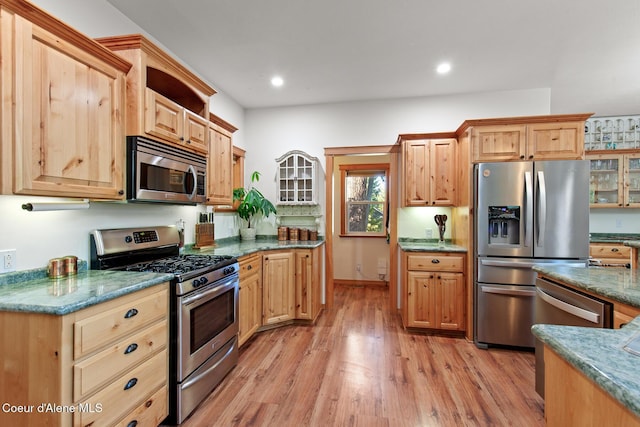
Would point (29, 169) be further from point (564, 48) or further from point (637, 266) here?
point (564, 48)

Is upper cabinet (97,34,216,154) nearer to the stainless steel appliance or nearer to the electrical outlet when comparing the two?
the stainless steel appliance

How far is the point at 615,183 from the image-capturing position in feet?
14.0

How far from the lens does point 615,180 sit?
14.0ft

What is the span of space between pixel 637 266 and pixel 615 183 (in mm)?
3373

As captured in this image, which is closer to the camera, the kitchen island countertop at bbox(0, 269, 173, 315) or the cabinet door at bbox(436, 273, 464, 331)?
the kitchen island countertop at bbox(0, 269, 173, 315)

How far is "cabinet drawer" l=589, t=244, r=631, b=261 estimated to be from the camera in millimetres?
3967

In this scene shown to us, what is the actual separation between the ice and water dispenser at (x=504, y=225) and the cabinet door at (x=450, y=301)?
0.54m

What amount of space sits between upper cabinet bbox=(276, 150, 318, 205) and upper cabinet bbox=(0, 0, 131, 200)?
7.16 feet

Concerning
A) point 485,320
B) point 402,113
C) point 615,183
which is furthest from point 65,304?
point 615,183

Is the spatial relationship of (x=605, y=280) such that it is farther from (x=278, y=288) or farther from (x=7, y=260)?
(x=7, y=260)

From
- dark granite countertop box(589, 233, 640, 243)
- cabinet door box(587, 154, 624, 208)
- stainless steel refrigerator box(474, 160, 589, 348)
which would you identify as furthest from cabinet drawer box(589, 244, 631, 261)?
stainless steel refrigerator box(474, 160, 589, 348)

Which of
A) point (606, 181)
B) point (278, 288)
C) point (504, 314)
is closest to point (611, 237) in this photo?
point (606, 181)

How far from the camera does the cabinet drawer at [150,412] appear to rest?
1.46 metres

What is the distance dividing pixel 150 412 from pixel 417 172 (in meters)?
3.24
